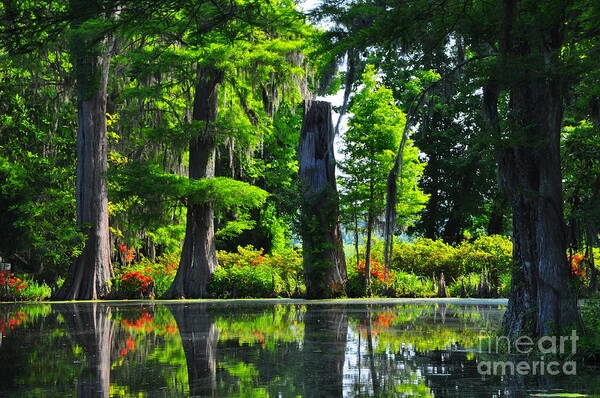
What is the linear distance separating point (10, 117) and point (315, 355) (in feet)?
79.7

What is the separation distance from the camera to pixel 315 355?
10.1 metres

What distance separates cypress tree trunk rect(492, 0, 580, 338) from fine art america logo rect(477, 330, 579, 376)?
0.51ft

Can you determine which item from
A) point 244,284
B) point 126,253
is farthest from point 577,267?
point 126,253

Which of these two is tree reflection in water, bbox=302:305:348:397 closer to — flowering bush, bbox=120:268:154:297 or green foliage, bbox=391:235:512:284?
green foliage, bbox=391:235:512:284

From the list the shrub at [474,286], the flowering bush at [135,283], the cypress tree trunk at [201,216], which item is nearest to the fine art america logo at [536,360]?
the shrub at [474,286]

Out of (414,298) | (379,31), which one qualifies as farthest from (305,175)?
(379,31)

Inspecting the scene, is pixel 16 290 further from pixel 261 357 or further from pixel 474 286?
pixel 261 357

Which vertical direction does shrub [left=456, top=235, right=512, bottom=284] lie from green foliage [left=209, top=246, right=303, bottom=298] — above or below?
above

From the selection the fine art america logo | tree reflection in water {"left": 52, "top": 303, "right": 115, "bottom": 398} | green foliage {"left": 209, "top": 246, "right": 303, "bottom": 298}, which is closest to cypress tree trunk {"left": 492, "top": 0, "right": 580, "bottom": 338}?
the fine art america logo

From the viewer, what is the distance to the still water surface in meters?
7.54

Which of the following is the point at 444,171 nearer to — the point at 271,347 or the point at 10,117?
the point at 10,117

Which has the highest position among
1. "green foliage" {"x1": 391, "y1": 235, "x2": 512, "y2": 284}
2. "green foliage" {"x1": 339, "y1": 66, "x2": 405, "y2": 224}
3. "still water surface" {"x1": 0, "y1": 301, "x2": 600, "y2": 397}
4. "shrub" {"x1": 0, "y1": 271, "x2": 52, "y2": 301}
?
"green foliage" {"x1": 339, "y1": 66, "x2": 405, "y2": 224}

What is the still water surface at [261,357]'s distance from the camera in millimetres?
7535

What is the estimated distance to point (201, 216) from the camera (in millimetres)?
27719
